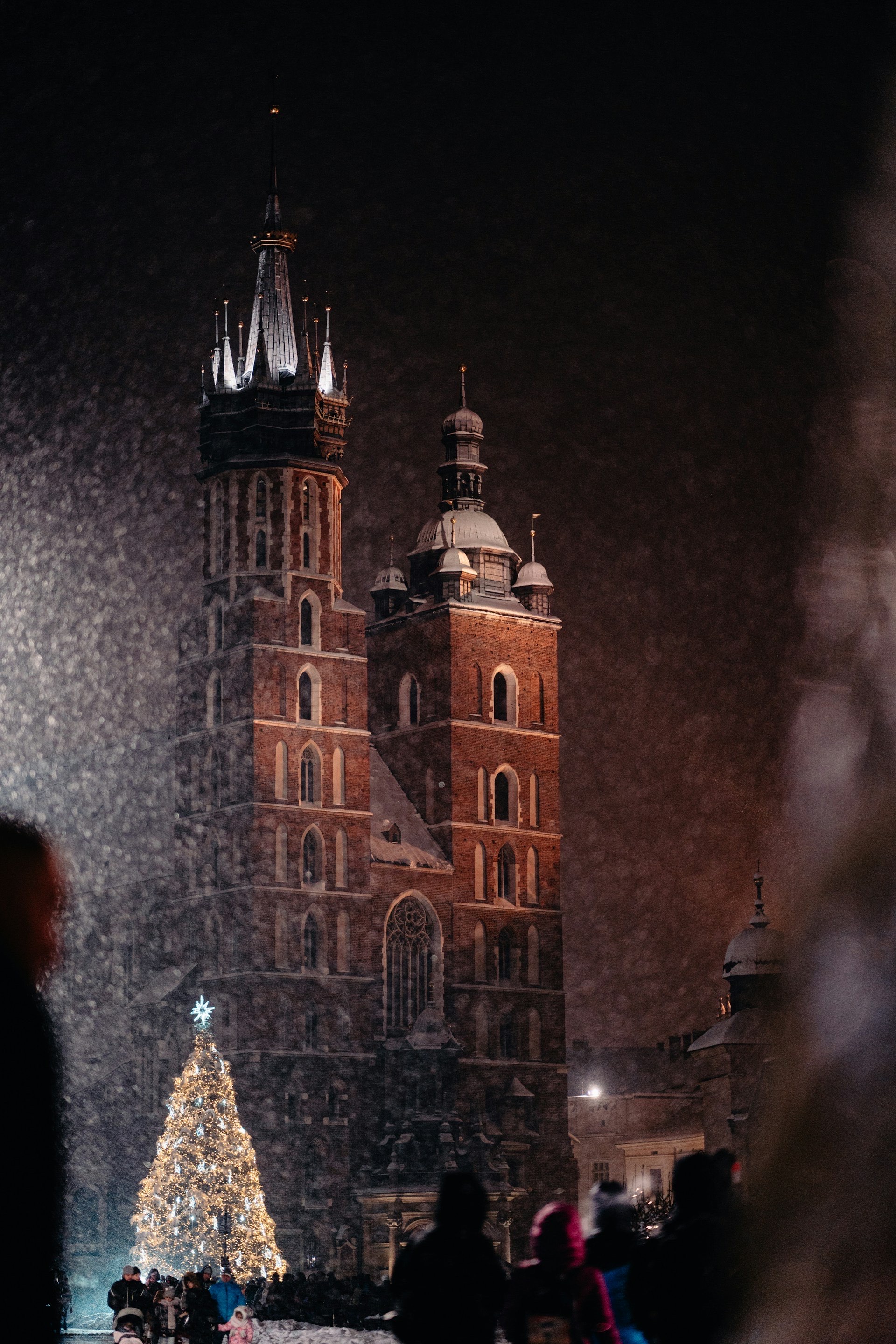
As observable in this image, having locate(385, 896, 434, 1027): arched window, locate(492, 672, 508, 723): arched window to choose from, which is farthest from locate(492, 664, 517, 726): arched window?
locate(385, 896, 434, 1027): arched window

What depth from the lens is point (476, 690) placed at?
7031 centimetres

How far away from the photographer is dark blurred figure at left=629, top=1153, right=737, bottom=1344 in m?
8.16

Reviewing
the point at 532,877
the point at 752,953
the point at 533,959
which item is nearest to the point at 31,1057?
the point at 533,959

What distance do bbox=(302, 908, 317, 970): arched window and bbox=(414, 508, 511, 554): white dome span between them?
15954mm

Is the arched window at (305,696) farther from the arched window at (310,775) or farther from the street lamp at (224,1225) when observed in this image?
the street lamp at (224,1225)

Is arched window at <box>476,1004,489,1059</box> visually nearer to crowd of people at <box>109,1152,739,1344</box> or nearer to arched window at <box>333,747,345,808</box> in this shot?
arched window at <box>333,747,345,808</box>

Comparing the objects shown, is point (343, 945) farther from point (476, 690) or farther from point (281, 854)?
point (476, 690)

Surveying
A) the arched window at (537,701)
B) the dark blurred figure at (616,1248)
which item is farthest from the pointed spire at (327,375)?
the dark blurred figure at (616,1248)

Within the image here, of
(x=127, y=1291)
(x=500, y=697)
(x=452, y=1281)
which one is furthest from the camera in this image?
(x=500, y=697)

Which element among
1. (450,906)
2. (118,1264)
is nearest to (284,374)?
(450,906)

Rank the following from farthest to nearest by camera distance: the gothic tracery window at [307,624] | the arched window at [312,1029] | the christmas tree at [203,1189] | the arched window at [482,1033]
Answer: the arched window at [482,1033]
the gothic tracery window at [307,624]
the arched window at [312,1029]
the christmas tree at [203,1189]

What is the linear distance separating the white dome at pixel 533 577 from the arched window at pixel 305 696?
38.1ft

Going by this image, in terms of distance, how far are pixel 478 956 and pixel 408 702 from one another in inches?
353

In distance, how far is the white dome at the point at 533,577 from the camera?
240 ft
